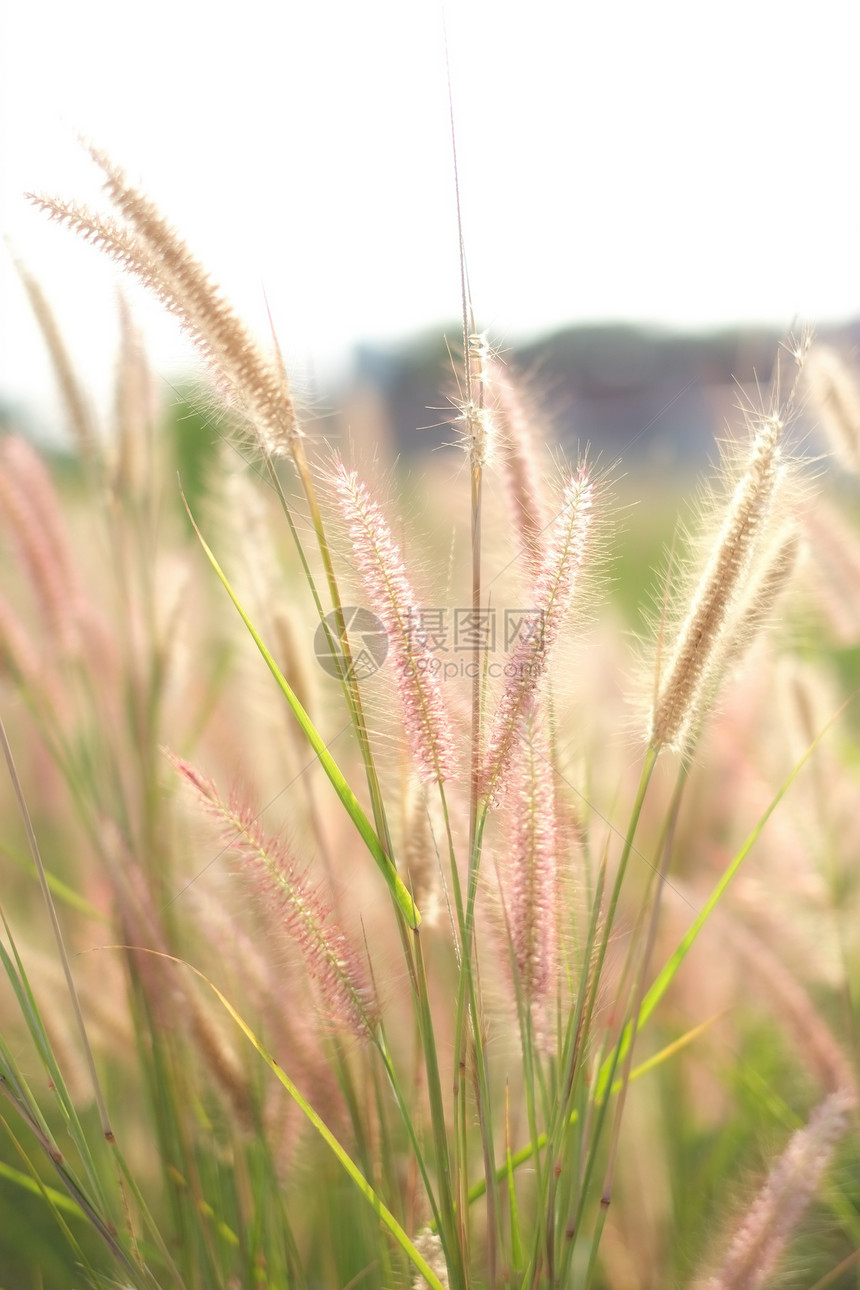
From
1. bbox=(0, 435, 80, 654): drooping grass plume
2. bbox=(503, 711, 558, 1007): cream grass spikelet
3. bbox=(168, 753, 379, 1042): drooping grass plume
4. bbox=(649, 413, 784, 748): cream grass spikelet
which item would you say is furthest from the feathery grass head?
bbox=(0, 435, 80, 654): drooping grass plume

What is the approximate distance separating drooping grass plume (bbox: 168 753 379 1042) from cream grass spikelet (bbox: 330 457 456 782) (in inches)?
6.5

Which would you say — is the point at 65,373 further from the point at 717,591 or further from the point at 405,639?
the point at 717,591

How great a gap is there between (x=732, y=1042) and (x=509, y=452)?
111 centimetres

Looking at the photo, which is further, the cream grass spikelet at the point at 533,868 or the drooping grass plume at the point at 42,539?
the drooping grass plume at the point at 42,539

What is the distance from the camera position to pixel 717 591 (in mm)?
719

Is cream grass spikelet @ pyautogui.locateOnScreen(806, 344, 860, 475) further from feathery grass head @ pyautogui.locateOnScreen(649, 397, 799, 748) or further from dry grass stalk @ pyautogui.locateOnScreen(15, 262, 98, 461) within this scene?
dry grass stalk @ pyautogui.locateOnScreen(15, 262, 98, 461)

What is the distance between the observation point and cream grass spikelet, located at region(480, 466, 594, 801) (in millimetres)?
661

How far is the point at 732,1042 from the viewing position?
4.57 feet

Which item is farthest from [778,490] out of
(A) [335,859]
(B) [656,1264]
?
(B) [656,1264]

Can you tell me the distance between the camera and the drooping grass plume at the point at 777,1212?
816mm

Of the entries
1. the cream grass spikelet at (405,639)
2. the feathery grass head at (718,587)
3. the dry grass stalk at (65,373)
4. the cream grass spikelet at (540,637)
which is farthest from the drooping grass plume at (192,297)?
the dry grass stalk at (65,373)

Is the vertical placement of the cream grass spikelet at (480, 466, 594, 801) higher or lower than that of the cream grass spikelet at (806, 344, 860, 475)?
lower

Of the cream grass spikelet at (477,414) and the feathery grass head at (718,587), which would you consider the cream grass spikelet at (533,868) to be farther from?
the cream grass spikelet at (477,414)

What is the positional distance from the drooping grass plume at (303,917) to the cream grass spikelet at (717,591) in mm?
329
